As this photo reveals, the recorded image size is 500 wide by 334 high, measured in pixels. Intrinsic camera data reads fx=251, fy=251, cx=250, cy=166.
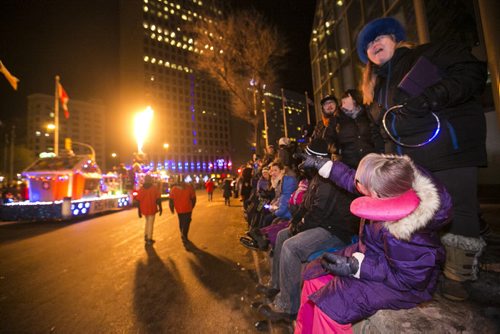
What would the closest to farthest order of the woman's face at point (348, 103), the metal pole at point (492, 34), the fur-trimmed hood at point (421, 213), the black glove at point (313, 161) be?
1. the fur-trimmed hood at point (421, 213)
2. the black glove at point (313, 161)
3. the woman's face at point (348, 103)
4. the metal pole at point (492, 34)

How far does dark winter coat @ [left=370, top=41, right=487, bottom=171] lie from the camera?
74.2 inches

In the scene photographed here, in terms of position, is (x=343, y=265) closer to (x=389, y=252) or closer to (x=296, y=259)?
(x=389, y=252)

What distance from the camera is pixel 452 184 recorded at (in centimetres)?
201

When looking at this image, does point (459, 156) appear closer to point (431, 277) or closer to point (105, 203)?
point (431, 277)

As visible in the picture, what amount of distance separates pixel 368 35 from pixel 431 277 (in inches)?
92.7

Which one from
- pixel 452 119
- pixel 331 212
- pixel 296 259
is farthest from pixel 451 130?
pixel 296 259

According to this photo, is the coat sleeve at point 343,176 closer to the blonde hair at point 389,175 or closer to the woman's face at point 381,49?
the blonde hair at point 389,175

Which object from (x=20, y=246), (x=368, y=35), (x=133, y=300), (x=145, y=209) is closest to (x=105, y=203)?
(x=20, y=246)

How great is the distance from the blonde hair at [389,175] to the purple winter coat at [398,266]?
0.23 feet

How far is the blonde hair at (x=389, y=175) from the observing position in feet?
5.16

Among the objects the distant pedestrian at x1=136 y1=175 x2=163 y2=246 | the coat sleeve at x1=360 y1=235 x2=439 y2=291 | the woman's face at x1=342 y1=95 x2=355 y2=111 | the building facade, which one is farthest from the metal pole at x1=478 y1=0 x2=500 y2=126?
the building facade

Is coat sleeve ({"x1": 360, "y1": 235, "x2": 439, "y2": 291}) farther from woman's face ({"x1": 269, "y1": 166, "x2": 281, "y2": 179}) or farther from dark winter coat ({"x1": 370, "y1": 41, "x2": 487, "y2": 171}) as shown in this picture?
woman's face ({"x1": 269, "y1": 166, "x2": 281, "y2": 179})

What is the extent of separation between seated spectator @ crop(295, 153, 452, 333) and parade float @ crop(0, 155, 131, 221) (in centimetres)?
1443

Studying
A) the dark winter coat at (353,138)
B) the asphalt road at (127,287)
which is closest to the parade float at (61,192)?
the asphalt road at (127,287)
